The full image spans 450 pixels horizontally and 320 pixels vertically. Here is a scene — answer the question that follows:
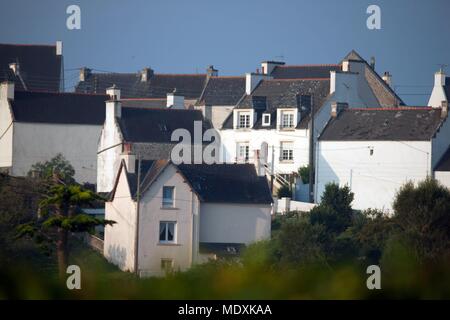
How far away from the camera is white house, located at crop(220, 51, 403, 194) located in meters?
54.7

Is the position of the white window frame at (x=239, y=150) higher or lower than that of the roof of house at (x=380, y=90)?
lower

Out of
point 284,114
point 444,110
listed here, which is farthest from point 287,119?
point 444,110

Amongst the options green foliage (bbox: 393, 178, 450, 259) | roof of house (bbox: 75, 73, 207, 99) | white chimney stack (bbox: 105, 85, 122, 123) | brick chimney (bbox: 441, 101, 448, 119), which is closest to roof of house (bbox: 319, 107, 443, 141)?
brick chimney (bbox: 441, 101, 448, 119)

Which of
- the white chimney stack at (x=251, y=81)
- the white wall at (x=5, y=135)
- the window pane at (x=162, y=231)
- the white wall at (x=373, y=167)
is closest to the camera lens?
the window pane at (x=162, y=231)

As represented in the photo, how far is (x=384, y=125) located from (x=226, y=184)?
12180 mm

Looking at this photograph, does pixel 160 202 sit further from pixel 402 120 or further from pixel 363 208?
pixel 402 120

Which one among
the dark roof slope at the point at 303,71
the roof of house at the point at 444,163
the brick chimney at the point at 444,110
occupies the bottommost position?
the roof of house at the point at 444,163

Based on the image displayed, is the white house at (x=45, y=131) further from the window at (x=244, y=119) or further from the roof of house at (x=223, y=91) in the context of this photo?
the window at (x=244, y=119)

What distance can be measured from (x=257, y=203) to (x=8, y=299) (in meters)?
37.9

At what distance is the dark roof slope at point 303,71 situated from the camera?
226ft

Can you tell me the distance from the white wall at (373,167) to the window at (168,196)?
12205mm

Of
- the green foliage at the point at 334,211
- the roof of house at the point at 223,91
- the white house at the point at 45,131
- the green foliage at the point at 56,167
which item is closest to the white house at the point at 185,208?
the green foliage at the point at 334,211
